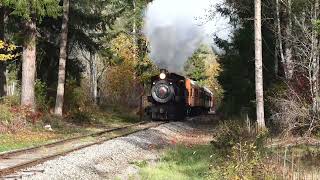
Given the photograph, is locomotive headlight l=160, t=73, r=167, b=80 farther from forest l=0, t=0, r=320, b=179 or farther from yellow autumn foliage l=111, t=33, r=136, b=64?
yellow autumn foliage l=111, t=33, r=136, b=64

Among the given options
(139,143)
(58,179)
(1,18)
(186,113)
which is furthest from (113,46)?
(58,179)

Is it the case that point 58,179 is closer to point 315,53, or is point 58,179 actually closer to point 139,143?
point 139,143

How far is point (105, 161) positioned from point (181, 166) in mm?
2051

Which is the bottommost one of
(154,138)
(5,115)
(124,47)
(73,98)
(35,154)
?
(35,154)

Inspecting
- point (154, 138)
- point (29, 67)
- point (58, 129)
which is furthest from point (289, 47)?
point (29, 67)

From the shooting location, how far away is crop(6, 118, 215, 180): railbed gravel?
38.5 ft

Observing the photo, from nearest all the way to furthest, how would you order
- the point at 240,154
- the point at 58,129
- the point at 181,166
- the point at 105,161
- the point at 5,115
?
the point at 240,154, the point at 181,166, the point at 105,161, the point at 5,115, the point at 58,129

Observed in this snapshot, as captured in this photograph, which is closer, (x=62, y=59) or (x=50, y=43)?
(x=62, y=59)

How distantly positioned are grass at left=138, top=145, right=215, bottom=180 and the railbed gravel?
0.37m

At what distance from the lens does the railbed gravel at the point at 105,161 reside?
38.5 feet

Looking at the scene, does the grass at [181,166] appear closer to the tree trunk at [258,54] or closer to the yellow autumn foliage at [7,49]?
the tree trunk at [258,54]

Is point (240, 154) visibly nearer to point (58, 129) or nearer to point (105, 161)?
point (105, 161)

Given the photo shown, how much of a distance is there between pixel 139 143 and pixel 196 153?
3.49m

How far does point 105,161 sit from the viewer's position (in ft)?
47.6
